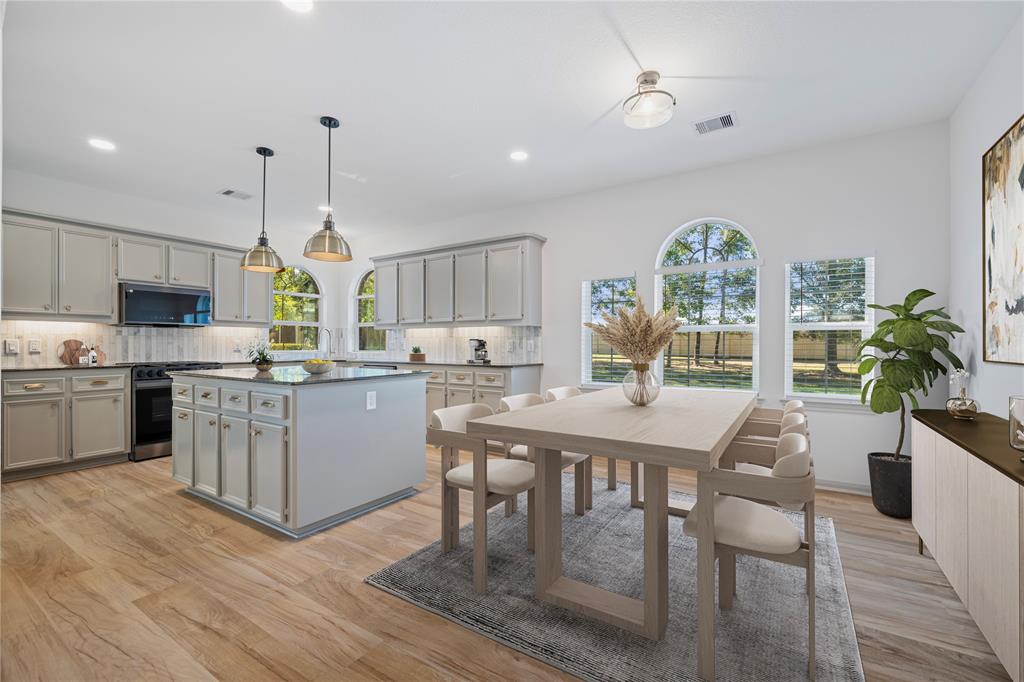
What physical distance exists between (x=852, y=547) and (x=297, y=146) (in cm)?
507

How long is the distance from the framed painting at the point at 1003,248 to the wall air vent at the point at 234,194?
21.0ft

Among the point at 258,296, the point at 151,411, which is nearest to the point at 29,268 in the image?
the point at 151,411

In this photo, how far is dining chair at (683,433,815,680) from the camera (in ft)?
5.45

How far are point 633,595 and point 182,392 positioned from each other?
370 centimetres

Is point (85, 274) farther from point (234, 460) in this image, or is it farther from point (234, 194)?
point (234, 460)

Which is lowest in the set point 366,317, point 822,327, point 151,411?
point 151,411

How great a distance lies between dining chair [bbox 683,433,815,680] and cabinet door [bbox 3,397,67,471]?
5.54 meters

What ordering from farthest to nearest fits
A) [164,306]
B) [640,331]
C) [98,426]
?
1. [164,306]
2. [98,426]
3. [640,331]

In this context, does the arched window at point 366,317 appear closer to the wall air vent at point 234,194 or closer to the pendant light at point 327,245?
the wall air vent at point 234,194

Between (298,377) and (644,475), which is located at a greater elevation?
(298,377)

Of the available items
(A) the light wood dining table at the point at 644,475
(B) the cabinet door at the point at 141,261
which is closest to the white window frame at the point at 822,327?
(A) the light wood dining table at the point at 644,475

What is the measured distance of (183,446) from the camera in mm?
3789

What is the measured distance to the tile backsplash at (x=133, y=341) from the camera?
4.71m

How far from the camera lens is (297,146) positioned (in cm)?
406
